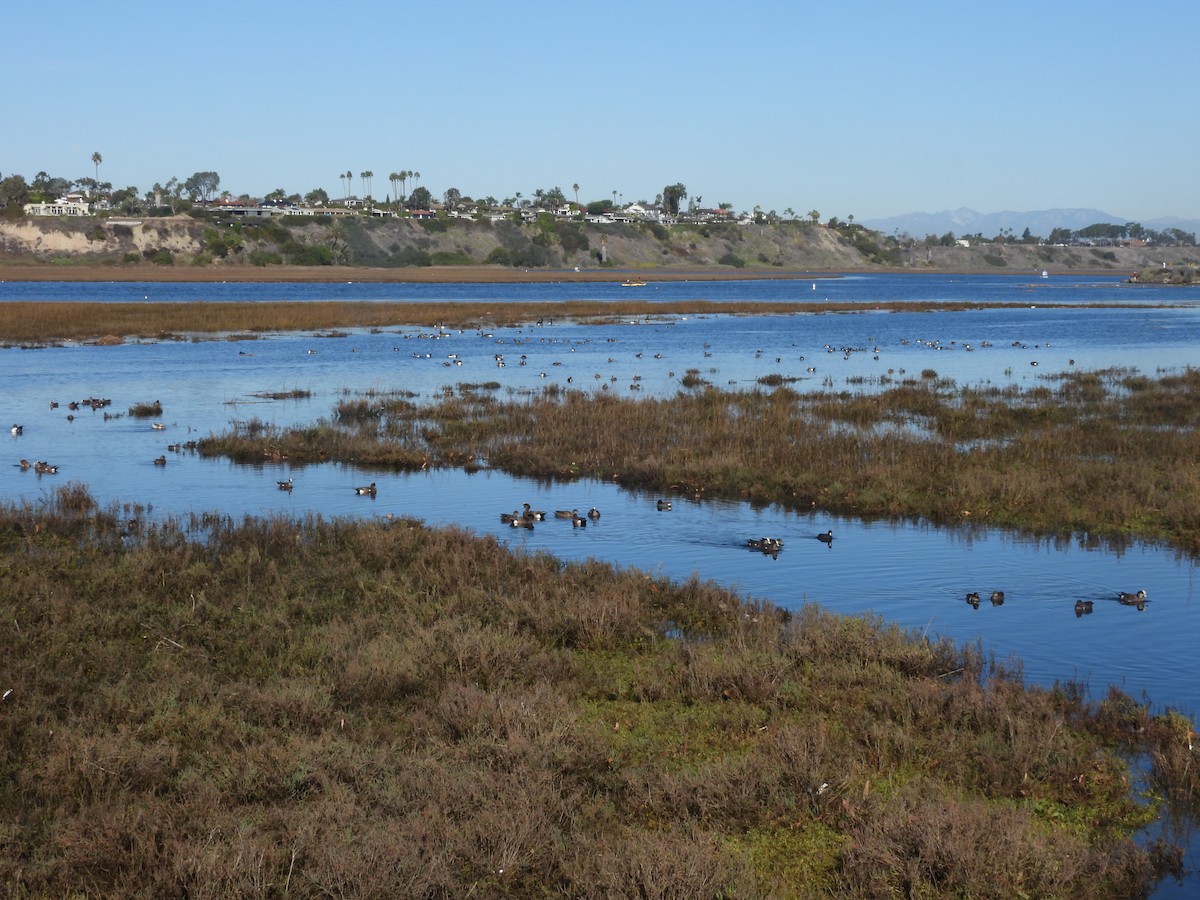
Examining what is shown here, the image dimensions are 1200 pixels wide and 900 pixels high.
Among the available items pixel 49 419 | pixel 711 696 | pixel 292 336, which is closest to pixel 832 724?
pixel 711 696

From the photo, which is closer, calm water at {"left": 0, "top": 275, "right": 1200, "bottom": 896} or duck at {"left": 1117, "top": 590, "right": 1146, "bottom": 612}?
calm water at {"left": 0, "top": 275, "right": 1200, "bottom": 896}

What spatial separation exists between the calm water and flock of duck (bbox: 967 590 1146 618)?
148mm

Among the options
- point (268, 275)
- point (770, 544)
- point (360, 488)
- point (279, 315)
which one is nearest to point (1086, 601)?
point (770, 544)

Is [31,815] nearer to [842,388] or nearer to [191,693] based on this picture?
[191,693]

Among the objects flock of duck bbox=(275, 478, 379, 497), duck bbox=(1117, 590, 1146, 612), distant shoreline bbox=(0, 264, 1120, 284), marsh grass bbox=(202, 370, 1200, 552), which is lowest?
flock of duck bbox=(275, 478, 379, 497)

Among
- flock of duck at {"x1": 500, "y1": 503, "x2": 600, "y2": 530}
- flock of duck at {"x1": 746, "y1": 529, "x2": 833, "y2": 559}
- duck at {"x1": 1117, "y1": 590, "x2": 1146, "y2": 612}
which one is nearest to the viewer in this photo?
duck at {"x1": 1117, "y1": 590, "x2": 1146, "y2": 612}

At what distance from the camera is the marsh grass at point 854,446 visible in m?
21.4

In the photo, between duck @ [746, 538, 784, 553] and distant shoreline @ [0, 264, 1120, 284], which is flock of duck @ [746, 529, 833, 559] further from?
distant shoreline @ [0, 264, 1120, 284]

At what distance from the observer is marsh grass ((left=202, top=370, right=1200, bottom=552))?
70.1 feet

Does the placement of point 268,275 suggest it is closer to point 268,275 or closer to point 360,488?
point 268,275

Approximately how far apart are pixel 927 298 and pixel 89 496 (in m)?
121

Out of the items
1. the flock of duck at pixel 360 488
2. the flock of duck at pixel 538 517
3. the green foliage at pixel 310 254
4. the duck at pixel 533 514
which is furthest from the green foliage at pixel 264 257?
the duck at pixel 533 514

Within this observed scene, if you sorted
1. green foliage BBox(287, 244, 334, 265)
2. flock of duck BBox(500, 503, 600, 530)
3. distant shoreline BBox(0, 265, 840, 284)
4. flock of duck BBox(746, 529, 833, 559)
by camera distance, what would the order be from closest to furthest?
flock of duck BBox(746, 529, 833, 559) → flock of duck BBox(500, 503, 600, 530) → distant shoreline BBox(0, 265, 840, 284) → green foliage BBox(287, 244, 334, 265)

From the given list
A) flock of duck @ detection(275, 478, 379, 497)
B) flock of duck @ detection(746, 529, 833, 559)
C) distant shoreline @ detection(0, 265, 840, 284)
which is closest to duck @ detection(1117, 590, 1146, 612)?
flock of duck @ detection(746, 529, 833, 559)
